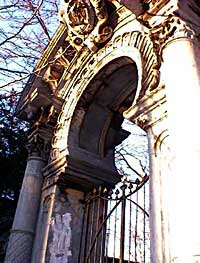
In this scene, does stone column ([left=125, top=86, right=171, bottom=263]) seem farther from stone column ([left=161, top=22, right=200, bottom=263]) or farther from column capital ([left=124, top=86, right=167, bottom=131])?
stone column ([left=161, top=22, right=200, bottom=263])

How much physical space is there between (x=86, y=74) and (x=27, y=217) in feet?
10.2

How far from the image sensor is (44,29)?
10023 millimetres

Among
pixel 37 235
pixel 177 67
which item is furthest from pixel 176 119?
pixel 37 235

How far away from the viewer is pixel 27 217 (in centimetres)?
702

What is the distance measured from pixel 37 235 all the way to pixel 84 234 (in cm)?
96

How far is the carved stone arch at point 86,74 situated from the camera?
5823 millimetres

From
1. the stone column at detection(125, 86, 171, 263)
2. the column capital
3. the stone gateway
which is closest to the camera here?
the stone gateway

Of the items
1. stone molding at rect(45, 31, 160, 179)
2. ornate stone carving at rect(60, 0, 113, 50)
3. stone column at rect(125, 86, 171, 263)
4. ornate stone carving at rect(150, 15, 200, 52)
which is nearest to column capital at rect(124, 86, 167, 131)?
stone column at rect(125, 86, 171, 263)

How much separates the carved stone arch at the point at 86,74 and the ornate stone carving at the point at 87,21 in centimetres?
25

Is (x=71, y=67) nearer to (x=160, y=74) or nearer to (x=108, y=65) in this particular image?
(x=108, y=65)

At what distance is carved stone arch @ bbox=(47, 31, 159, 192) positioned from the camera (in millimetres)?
5823

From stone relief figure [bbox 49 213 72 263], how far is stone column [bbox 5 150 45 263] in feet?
2.33

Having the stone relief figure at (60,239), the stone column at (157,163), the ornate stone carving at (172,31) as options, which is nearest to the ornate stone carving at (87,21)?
the ornate stone carving at (172,31)

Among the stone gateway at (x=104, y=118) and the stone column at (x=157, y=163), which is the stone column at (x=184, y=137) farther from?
the stone column at (x=157, y=163)
